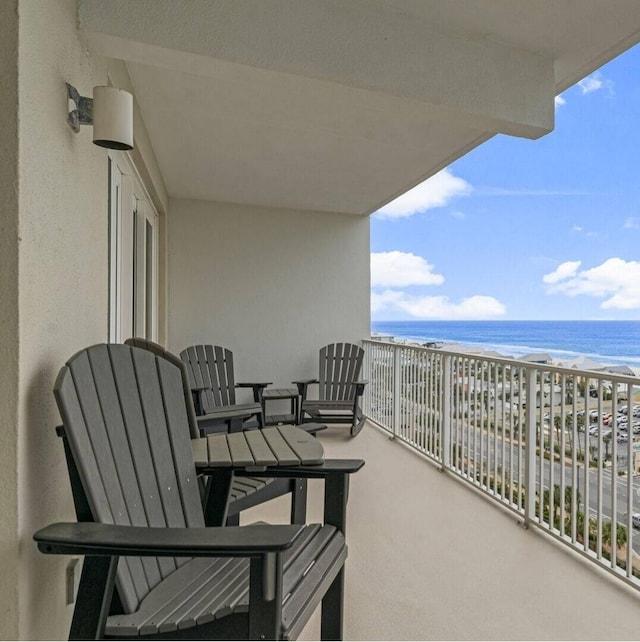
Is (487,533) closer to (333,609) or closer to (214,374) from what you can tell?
(333,609)

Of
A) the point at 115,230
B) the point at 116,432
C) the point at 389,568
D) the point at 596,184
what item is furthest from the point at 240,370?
the point at 596,184

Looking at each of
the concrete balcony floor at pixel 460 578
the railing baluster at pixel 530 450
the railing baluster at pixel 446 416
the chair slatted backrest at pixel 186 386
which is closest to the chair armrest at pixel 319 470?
the chair slatted backrest at pixel 186 386

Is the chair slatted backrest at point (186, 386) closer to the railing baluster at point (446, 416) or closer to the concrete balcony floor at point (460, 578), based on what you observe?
the concrete balcony floor at point (460, 578)

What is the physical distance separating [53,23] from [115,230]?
121cm

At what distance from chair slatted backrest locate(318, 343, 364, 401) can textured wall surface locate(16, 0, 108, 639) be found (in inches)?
152

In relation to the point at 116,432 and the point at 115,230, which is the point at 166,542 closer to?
the point at 116,432

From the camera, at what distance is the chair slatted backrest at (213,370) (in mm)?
4668

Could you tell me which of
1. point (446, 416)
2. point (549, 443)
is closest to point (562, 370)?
point (549, 443)

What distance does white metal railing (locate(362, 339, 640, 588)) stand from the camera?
216 cm

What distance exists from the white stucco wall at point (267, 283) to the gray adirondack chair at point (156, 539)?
12.1ft

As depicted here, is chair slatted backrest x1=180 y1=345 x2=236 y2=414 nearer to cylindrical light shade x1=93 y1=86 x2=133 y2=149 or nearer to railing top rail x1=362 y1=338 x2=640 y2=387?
railing top rail x1=362 y1=338 x2=640 y2=387

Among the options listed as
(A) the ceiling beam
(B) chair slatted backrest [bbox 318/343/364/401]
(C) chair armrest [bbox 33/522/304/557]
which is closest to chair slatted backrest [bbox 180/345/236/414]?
(B) chair slatted backrest [bbox 318/343/364/401]

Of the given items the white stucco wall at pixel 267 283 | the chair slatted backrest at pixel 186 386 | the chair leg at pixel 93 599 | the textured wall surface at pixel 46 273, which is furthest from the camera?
the white stucco wall at pixel 267 283

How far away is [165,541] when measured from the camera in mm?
983
